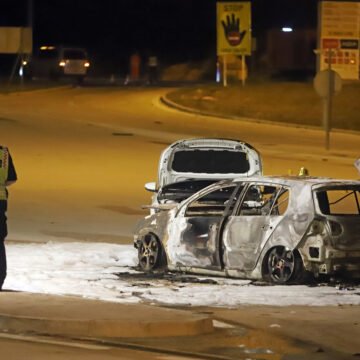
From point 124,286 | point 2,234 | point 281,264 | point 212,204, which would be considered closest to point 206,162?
point 212,204

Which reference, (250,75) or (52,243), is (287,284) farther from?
(250,75)

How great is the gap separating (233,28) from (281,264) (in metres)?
42.8

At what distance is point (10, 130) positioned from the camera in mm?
35938

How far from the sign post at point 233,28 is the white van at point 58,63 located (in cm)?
823

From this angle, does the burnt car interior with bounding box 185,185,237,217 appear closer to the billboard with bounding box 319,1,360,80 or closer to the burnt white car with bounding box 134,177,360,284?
the burnt white car with bounding box 134,177,360,284

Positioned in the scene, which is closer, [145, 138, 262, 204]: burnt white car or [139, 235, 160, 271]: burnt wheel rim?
[139, 235, 160, 271]: burnt wheel rim

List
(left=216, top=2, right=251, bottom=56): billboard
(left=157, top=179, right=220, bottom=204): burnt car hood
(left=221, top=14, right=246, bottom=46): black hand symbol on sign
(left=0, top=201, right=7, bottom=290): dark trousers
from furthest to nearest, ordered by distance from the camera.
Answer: (left=221, top=14, right=246, bottom=46): black hand symbol on sign
(left=216, top=2, right=251, bottom=56): billboard
(left=157, top=179, right=220, bottom=204): burnt car hood
(left=0, top=201, right=7, bottom=290): dark trousers

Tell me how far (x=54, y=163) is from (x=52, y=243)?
11511 millimetres

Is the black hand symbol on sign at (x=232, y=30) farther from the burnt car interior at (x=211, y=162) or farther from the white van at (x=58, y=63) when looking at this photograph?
the burnt car interior at (x=211, y=162)

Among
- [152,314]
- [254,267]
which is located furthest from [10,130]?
[152,314]

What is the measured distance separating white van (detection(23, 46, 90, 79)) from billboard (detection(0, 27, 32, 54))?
23.8 feet

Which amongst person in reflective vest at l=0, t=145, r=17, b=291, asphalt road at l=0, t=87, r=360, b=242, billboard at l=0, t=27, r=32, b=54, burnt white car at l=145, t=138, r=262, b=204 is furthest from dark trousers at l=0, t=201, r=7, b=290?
billboard at l=0, t=27, r=32, b=54

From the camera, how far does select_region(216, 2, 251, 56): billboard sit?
183 feet

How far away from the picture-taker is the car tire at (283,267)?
13.9 metres
